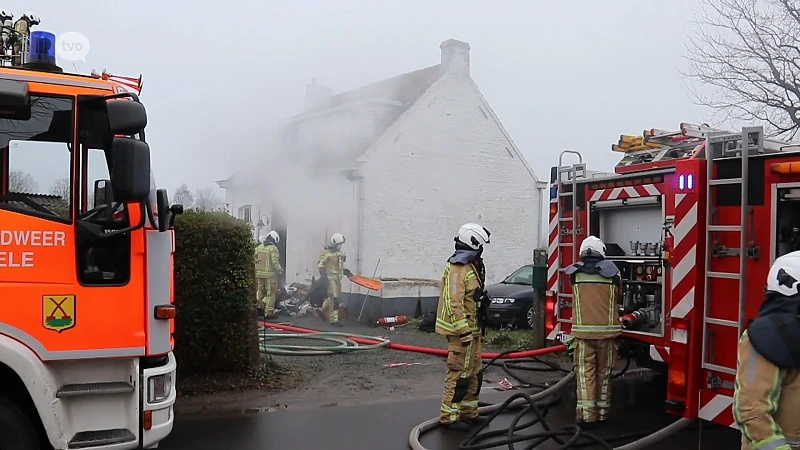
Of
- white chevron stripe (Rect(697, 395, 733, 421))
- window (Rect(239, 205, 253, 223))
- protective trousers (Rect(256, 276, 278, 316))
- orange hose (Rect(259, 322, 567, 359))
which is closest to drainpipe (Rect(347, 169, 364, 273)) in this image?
protective trousers (Rect(256, 276, 278, 316))

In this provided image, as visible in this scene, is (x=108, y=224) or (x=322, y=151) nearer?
(x=108, y=224)

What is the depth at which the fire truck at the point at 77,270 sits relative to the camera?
3.67 m

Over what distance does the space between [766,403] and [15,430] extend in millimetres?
3710

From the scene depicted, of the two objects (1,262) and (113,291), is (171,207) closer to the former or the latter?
(113,291)

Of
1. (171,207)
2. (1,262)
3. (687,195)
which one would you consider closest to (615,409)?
(687,195)

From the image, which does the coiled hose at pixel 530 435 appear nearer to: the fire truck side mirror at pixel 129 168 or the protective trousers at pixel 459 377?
the protective trousers at pixel 459 377

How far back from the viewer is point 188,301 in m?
7.33

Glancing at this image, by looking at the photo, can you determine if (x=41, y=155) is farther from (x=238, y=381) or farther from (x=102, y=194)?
(x=238, y=381)

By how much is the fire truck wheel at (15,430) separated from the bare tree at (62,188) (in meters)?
1.14

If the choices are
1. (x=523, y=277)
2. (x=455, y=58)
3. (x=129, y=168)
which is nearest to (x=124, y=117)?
(x=129, y=168)

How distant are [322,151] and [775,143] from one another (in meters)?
14.1

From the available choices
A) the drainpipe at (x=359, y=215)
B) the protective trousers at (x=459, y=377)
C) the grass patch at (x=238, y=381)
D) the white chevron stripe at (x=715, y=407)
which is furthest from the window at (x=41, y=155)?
the drainpipe at (x=359, y=215)

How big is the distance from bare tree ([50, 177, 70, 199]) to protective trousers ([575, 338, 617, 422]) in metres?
4.54

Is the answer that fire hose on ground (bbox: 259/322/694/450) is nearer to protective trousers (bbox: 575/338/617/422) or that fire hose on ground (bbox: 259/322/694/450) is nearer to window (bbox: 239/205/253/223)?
protective trousers (bbox: 575/338/617/422)
